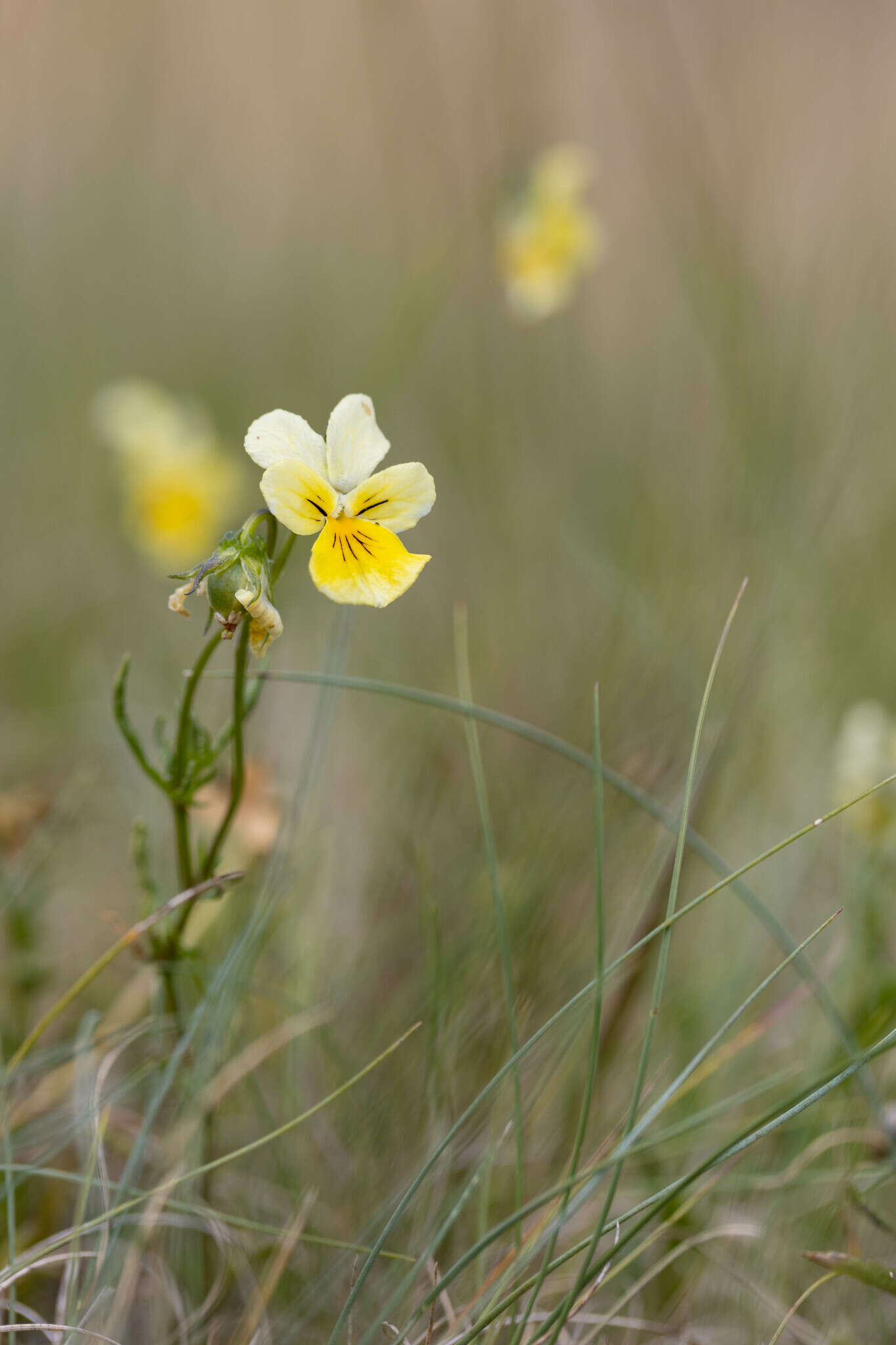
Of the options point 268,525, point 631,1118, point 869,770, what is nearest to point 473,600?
point 869,770

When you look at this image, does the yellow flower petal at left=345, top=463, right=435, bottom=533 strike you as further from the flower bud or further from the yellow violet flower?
the flower bud

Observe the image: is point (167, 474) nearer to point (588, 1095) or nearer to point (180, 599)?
point (180, 599)

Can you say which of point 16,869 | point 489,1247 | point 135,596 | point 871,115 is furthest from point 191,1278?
point 871,115

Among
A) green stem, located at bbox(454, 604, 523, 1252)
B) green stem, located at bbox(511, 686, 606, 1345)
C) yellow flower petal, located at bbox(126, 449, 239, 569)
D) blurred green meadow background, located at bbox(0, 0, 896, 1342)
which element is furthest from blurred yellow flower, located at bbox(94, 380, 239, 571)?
green stem, located at bbox(511, 686, 606, 1345)

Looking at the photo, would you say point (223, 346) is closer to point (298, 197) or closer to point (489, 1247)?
point (298, 197)

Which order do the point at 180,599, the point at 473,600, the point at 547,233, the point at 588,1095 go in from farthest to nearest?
the point at 547,233, the point at 473,600, the point at 180,599, the point at 588,1095

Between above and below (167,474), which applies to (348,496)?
below
